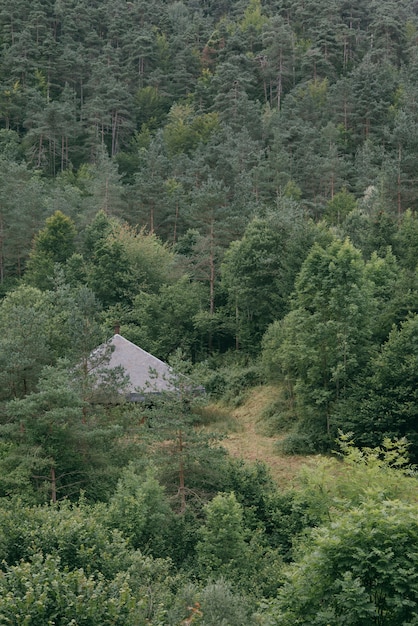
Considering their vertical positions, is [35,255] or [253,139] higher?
[253,139]

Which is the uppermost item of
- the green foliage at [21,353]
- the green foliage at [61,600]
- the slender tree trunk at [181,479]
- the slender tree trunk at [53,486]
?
the green foliage at [61,600]

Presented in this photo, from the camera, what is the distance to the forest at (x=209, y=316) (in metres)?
14.2

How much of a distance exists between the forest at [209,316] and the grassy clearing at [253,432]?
50 centimetres

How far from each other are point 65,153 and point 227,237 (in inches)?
1429

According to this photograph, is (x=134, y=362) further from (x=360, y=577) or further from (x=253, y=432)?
(x=360, y=577)

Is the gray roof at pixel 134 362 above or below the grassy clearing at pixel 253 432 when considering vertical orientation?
above

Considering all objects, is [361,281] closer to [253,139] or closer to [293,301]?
[293,301]

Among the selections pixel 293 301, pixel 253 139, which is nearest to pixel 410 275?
pixel 293 301

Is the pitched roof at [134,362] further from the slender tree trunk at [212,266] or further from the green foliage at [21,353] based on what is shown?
the green foliage at [21,353]

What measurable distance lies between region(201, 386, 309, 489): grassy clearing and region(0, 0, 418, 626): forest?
0.50m

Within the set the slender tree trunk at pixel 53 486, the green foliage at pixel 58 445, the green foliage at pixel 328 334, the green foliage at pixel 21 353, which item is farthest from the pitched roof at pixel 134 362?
the slender tree trunk at pixel 53 486

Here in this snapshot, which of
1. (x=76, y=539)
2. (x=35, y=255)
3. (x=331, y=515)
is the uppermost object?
(x=76, y=539)

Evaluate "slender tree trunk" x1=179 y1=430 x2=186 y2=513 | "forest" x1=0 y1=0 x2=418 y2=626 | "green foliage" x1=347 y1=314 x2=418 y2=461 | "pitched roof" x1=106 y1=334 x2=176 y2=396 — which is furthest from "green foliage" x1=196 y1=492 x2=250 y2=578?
"pitched roof" x1=106 y1=334 x2=176 y2=396

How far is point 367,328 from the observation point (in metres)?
30.5
